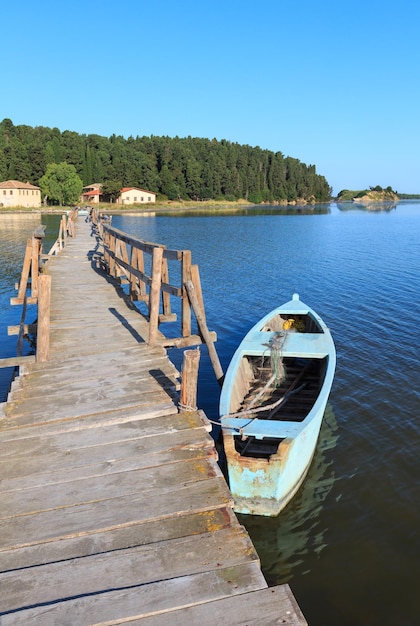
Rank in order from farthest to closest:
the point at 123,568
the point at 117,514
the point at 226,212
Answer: the point at 226,212 → the point at 117,514 → the point at 123,568

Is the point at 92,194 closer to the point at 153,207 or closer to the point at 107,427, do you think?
the point at 153,207

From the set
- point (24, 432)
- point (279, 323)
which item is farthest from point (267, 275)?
point (24, 432)

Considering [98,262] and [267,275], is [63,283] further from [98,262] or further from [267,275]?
[267,275]

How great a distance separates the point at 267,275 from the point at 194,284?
736 inches

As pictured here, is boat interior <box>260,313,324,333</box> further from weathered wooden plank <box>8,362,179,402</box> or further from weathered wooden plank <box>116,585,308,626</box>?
weathered wooden plank <box>116,585,308,626</box>

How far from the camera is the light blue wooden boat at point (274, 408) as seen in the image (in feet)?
18.6

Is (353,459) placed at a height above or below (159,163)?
below

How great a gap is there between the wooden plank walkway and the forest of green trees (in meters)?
101

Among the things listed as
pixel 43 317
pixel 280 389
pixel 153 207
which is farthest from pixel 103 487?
pixel 153 207

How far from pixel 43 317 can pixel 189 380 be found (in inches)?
115

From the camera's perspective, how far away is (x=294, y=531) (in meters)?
6.09

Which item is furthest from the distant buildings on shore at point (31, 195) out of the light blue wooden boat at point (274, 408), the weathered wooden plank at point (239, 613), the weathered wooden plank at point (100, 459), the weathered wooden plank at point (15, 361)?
the weathered wooden plank at point (239, 613)

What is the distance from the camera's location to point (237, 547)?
329 centimetres

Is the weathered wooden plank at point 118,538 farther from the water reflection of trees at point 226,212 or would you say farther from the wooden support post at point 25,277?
the water reflection of trees at point 226,212
